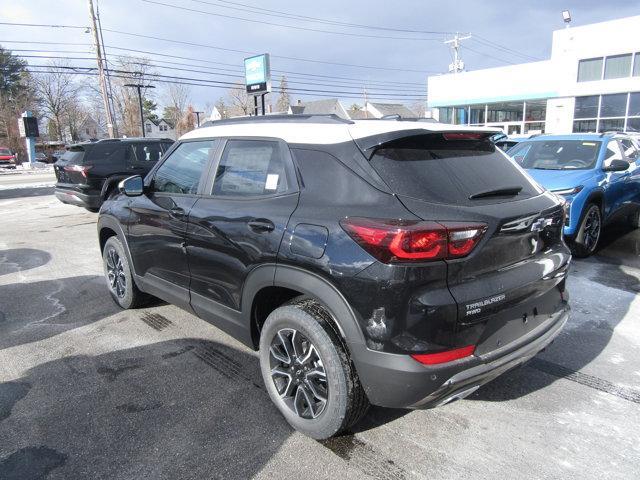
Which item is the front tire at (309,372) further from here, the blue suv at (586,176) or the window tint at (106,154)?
the window tint at (106,154)

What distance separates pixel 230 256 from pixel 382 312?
4.03 ft

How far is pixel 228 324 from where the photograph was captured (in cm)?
323

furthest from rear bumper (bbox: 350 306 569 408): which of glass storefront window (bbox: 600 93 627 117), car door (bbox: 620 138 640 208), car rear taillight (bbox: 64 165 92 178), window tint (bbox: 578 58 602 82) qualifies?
window tint (bbox: 578 58 602 82)

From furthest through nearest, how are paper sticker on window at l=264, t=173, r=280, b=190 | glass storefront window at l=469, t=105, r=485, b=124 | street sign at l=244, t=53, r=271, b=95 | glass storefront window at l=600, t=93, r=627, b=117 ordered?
glass storefront window at l=469, t=105, r=485, b=124 → glass storefront window at l=600, t=93, r=627, b=117 → street sign at l=244, t=53, r=271, b=95 → paper sticker on window at l=264, t=173, r=280, b=190

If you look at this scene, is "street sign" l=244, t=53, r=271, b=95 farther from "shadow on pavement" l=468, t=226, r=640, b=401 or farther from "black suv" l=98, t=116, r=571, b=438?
"black suv" l=98, t=116, r=571, b=438

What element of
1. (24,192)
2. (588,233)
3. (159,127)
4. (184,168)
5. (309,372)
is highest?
(159,127)

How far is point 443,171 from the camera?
2596mm

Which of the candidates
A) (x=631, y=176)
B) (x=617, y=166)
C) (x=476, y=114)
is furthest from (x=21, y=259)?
(x=476, y=114)

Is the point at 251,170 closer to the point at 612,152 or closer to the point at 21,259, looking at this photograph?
the point at 21,259

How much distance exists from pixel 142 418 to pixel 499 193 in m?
2.59

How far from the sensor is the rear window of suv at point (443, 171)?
2451 millimetres

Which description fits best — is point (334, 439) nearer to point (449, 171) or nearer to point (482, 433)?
point (482, 433)

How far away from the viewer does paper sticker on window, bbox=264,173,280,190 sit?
2888 millimetres

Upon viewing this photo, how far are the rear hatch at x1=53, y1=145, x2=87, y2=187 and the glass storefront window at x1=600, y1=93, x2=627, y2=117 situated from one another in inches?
999
